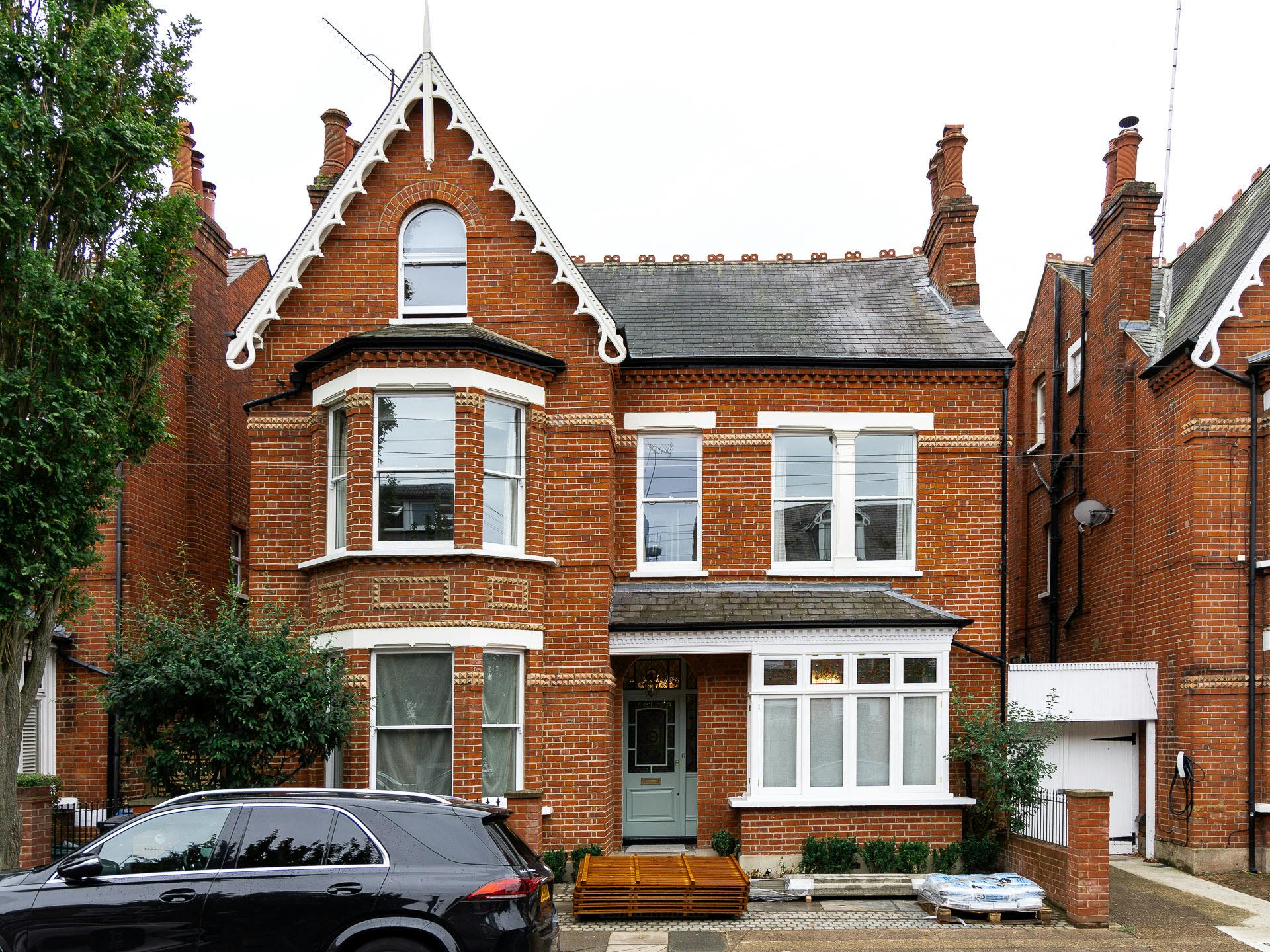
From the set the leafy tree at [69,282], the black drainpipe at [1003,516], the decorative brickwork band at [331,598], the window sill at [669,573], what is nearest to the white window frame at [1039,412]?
the black drainpipe at [1003,516]

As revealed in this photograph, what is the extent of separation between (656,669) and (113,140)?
9.84 m

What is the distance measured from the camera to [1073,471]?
63.4ft

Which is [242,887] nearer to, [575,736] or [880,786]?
[575,736]

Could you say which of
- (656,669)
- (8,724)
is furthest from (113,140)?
(656,669)

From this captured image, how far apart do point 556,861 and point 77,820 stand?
6.58 m

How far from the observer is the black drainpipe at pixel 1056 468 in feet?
64.8

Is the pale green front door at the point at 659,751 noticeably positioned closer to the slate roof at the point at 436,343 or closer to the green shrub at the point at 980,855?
the green shrub at the point at 980,855

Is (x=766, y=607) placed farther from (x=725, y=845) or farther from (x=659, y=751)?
(x=725, y=845)

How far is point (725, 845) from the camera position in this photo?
15.0 meters

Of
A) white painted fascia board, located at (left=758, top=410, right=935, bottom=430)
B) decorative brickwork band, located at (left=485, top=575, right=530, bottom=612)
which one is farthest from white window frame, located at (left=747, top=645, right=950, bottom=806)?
white painted fascia board, located at (left=758, top=410, right=935, bottom=430)

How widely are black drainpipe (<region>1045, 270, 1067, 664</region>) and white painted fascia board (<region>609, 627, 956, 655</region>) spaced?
18.3ft

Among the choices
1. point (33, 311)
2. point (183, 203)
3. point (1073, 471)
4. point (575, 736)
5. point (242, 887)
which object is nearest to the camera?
point (242, 887)

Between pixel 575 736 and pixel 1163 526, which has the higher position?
pixel 1163 526

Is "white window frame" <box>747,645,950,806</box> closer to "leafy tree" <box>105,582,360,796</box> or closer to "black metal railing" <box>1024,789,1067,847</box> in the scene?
Result: "black metal railing" <box>1024,789,1067,847</box>
